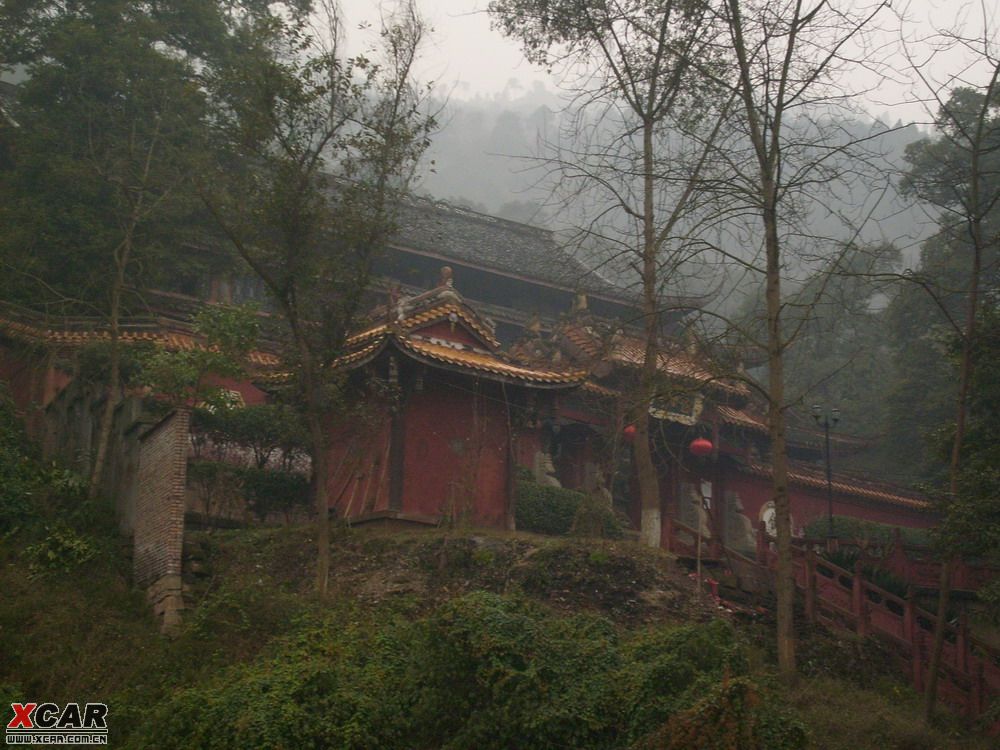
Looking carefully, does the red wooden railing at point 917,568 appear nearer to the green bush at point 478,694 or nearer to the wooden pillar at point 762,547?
the wooden pillar at point 762,547

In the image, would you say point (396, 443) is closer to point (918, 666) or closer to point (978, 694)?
point (918, 666)

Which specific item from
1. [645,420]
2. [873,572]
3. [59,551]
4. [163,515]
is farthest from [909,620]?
[59,551]

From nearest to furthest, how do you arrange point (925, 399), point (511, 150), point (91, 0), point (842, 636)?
1. point (842, 636)
2. point (91, 0)
3. point (925, 399)
4. point (511, 150)

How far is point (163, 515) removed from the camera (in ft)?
42.5

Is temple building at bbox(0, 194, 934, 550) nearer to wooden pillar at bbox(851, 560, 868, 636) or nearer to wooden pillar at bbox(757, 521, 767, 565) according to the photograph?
wooden pillar at bbox(757, 521, 767, 565)

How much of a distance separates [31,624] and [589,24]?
10727 millimetres

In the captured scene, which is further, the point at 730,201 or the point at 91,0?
the point at 91,0

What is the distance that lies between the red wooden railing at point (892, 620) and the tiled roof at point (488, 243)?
35.0 ft

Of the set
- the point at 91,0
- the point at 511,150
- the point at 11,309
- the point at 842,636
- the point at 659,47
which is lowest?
the point at 842,636

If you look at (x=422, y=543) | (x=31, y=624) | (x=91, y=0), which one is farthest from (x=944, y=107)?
(x=91, y=0)

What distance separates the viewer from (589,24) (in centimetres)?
1644

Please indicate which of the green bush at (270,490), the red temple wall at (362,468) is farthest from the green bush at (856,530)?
the green bush at (270,490)

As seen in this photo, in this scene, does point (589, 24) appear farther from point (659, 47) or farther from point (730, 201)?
point (730, 201)

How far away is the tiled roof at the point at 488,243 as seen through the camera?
26031 millimetres
